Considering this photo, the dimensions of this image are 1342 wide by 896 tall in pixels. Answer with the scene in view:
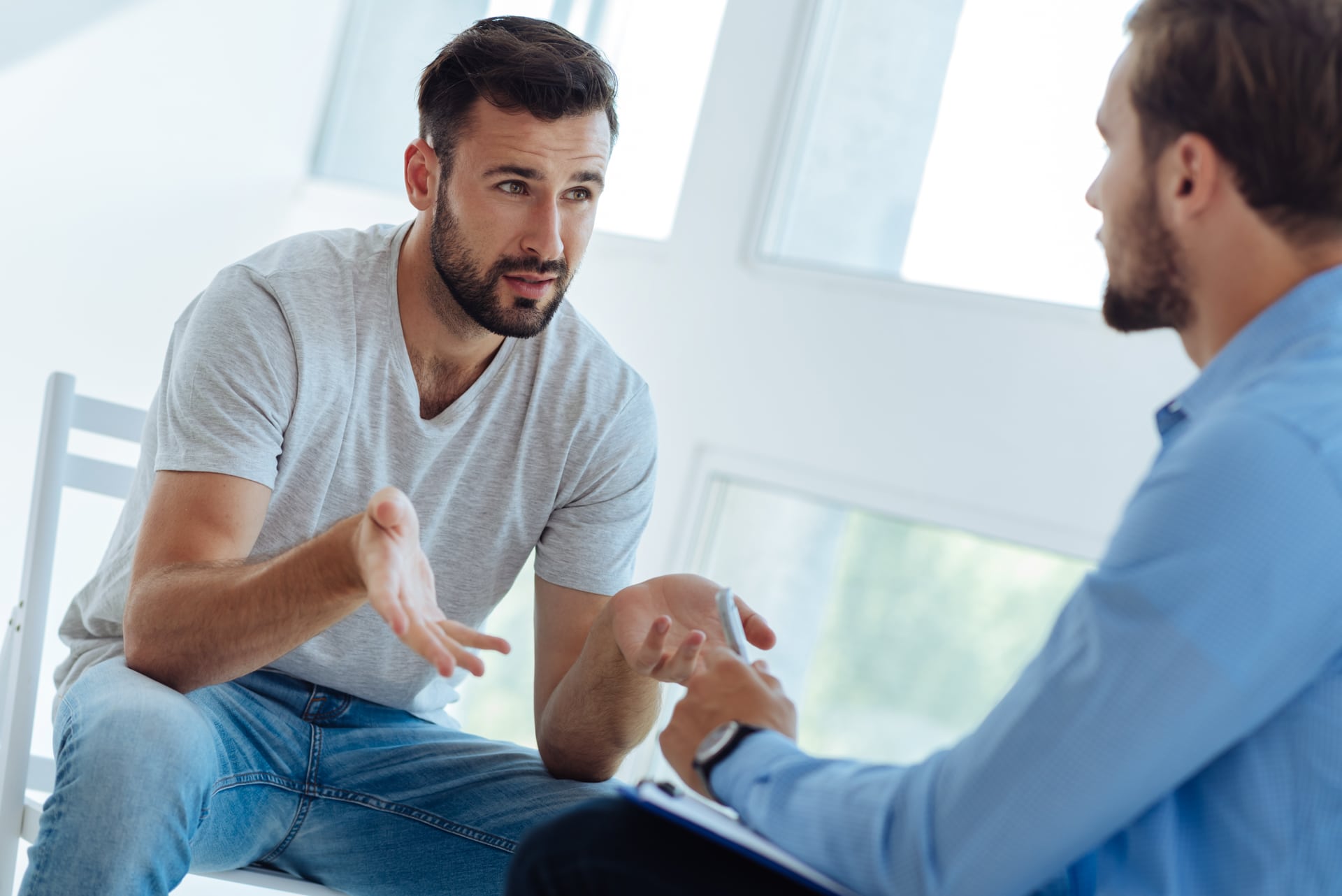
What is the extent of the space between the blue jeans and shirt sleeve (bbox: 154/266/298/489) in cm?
24

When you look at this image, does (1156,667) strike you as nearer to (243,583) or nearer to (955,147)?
(243,583)

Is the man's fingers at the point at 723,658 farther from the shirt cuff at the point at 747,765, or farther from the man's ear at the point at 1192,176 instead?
the man's ear at the point at 1192,176

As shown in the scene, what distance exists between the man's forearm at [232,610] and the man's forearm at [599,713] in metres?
0.34

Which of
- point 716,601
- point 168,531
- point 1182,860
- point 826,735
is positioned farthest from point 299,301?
point 826,735

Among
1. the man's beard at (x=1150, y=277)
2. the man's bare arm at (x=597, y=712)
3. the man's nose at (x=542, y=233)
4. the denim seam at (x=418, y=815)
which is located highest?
the man's beard at (x=1150, y=277)

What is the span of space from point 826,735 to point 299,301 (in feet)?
4.97

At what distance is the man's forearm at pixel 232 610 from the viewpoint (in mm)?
1113

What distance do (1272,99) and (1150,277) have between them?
0.48 ft

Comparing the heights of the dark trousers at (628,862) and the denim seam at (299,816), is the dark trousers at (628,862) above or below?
above

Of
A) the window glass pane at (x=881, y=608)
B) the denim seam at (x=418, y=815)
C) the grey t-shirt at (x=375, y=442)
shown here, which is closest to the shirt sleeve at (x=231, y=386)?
the grey t-shirt at (x=375, y=442)

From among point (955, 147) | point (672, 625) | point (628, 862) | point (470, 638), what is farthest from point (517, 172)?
point (955, 147)

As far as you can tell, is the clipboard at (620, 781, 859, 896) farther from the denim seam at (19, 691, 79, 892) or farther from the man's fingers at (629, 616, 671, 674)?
the denim seam at (19, 691, 79, 892)

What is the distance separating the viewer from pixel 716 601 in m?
1.24

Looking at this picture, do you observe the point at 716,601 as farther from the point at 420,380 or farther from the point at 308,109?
the point at 308,109
